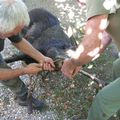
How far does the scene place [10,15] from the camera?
112 inches

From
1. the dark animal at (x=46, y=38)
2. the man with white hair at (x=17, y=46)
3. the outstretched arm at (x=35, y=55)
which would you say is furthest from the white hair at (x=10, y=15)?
the dark animal at (x=46, y=38)

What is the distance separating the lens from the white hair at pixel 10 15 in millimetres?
2842

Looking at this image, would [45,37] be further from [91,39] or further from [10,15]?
[91,39]

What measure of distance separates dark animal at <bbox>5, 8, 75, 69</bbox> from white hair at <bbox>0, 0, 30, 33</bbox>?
1.08m

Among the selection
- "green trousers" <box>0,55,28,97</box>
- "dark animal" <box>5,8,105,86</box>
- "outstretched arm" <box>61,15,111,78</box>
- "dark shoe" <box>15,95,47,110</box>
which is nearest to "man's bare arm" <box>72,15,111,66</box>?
"outstretched arm" <box>61,15,111,78</box>

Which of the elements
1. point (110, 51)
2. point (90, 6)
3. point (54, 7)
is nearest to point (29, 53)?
point (90, 6)

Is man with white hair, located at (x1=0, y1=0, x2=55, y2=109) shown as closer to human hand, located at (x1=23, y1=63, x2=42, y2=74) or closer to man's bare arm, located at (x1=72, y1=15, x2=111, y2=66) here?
human hand, located at (x1=23, y1=63, x2=42, y2=74)

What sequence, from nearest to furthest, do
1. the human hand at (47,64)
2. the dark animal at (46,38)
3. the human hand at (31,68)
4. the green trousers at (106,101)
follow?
1. the green trousers at (106,101)
2. the human hand at (31,68)
3. the human hand at (47,64)
4. the dark animal at (46,38)

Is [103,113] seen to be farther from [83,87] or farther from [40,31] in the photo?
[40,31]

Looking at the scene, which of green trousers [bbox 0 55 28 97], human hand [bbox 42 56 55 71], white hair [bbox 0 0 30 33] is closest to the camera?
white hair [bbox 0 0 30 33]

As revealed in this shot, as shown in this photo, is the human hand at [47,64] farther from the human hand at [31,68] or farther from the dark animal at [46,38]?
the dark animal at [46,38]

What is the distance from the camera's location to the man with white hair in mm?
2854

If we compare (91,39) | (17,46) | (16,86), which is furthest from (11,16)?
(16,86)

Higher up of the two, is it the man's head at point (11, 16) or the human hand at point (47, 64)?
the man's head at point (11, 16)
